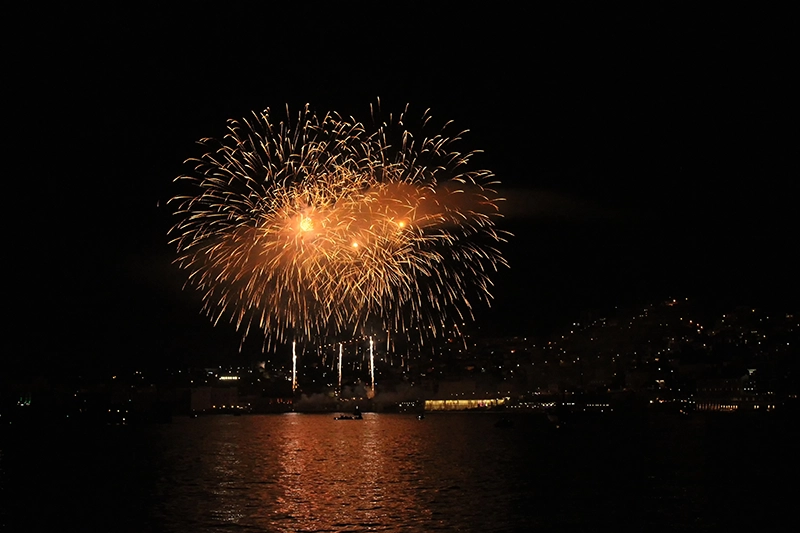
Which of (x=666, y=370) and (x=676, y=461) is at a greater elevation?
(x=666, y=370)

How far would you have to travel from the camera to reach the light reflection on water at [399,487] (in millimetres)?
23609

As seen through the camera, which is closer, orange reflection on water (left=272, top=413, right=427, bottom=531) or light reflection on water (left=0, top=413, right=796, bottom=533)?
light reflection on water (left=0, top=413, right=796, bottom=533)

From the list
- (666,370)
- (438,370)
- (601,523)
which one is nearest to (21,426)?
(601,523)

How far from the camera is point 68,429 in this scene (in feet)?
293

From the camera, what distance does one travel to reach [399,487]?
101 ft

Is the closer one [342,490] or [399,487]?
[342,490]

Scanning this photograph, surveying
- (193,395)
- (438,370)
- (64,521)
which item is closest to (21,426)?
(193,395)

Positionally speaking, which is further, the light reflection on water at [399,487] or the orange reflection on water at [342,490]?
the orange reflection on water at [342,490]

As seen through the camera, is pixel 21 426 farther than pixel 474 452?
Yes

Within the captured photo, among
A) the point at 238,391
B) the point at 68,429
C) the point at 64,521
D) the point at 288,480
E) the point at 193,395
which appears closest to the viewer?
the point at 64,521

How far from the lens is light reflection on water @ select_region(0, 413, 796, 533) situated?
2361cm

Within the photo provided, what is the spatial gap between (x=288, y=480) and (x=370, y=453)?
1549cm

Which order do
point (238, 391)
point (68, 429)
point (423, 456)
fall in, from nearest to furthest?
point (423, 456)
point (68, 429)
point (238, 391)

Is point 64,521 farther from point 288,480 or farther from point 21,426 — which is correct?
point 21,426
